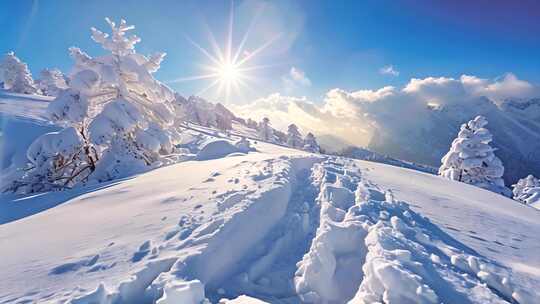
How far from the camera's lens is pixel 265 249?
432cm

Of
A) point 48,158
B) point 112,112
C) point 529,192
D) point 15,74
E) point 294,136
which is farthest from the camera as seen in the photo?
point 294,136

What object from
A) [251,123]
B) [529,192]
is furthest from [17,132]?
[251,123]

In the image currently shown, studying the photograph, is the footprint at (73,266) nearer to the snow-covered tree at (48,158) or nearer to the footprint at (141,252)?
the footprint at (141,252)

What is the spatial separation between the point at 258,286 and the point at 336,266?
3.64 feet

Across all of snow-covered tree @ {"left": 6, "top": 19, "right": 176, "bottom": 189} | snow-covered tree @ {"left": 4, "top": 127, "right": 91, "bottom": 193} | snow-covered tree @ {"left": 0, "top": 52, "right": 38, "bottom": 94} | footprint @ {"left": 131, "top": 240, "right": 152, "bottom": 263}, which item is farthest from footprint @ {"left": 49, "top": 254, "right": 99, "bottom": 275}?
snow-covered tree @ {"left": 0, "top": 52, "right": 38, "bottom": 94}

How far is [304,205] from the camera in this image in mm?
5863

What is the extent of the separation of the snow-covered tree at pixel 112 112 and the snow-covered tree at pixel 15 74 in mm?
42551

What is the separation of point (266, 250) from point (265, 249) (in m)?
0.03

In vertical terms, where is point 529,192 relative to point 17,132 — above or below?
below

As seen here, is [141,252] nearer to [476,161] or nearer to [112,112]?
[112,112]

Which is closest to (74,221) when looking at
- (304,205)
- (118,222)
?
(118,222)

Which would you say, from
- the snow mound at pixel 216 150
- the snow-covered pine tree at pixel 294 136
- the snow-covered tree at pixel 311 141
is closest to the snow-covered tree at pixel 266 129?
the snow-covered pine tree at pixel 294 136

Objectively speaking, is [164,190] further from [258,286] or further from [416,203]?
[416,203]

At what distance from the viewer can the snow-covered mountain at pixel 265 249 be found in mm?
2953
